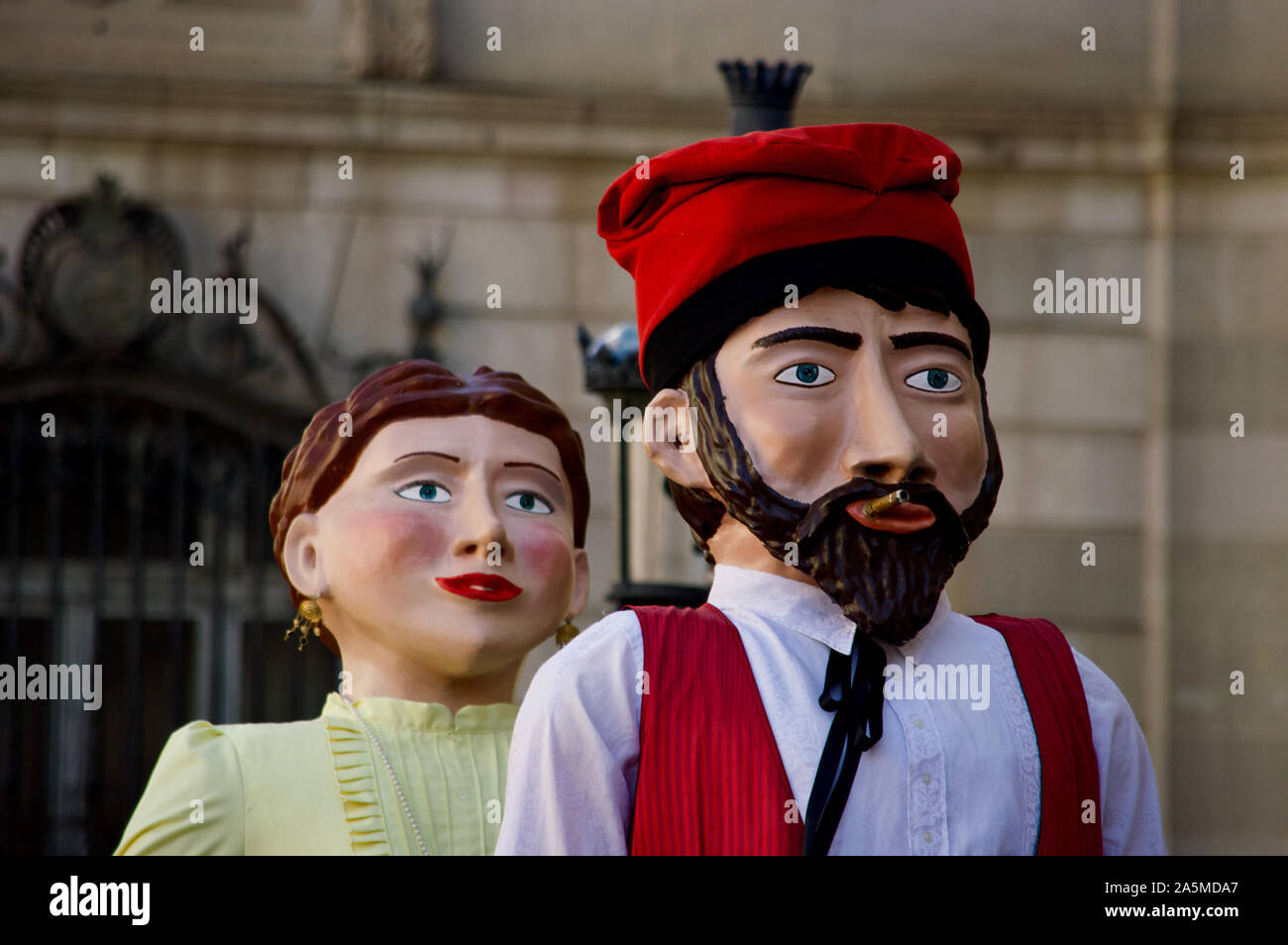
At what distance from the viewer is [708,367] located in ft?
7.25

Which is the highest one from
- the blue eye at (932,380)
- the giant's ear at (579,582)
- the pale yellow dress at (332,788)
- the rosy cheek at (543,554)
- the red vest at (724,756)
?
the blue eye at (932,380)

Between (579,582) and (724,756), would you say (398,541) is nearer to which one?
(579,582)

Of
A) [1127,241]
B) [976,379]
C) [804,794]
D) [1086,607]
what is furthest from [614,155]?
[804,794]

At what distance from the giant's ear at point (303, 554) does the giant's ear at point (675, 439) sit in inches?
30.6

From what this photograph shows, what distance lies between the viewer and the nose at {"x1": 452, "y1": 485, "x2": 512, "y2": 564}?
2.61 meters

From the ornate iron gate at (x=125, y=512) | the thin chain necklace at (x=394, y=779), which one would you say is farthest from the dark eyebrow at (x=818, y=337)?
the ornate iron gate at (x=125, y=512)

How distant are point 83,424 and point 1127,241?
375 cm

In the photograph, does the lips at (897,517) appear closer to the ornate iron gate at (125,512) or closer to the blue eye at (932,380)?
the blue eye at (932,380)

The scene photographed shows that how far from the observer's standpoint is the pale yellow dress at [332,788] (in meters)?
2.52

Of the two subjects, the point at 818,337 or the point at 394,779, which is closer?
the point at 818,337

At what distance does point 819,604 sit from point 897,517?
0.56 feet

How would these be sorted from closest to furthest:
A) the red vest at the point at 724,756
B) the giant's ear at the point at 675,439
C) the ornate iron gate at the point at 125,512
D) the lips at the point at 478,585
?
the red vest at the point at 724,756, the giant's ear at the point at 675,439, the lips at the point at 478,585, the ornate iron gate at the point at 125,512

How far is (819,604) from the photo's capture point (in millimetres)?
2176

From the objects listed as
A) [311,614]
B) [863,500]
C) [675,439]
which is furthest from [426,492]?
[863,500]
